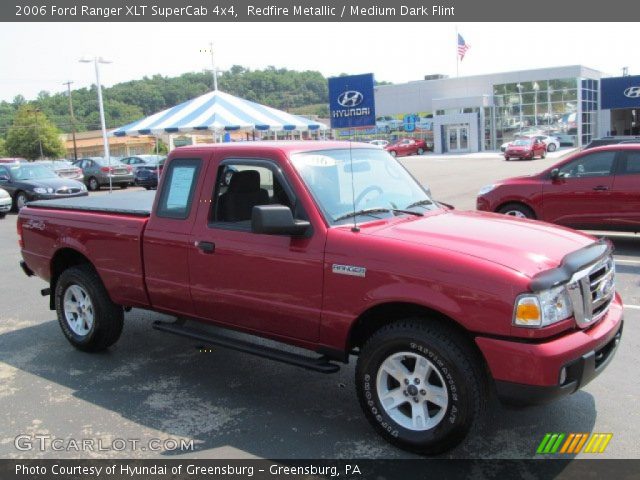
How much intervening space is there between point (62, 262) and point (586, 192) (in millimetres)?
7779

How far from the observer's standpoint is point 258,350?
4.32 meters

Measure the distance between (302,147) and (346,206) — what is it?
0.63 metres

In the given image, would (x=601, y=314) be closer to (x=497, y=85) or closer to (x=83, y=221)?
(x=83, y=221)

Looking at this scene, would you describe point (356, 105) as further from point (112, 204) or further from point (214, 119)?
point (214, 119)

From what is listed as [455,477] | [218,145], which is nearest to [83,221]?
[218,145]

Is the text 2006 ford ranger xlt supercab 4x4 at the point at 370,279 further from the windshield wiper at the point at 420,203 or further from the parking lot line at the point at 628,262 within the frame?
the parking lot line at the point at 628,262

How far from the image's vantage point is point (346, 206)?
4.30 meters

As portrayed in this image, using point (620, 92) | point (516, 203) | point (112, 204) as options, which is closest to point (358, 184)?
point (112, 204)

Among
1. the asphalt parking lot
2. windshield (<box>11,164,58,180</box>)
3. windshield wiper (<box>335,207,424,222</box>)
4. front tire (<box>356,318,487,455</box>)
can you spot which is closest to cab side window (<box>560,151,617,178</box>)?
the asphalt parking lot

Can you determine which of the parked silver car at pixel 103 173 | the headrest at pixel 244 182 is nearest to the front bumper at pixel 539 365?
the headrest at pixel 244 182

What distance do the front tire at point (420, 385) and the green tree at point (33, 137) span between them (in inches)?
3259

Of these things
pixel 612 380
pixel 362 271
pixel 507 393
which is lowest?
pixel 612 380

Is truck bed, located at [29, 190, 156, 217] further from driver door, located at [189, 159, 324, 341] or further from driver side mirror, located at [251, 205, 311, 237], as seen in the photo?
driver side mirror, located at [251, 205, 311, 237]

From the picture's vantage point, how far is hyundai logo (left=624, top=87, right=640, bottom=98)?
45075 mm
